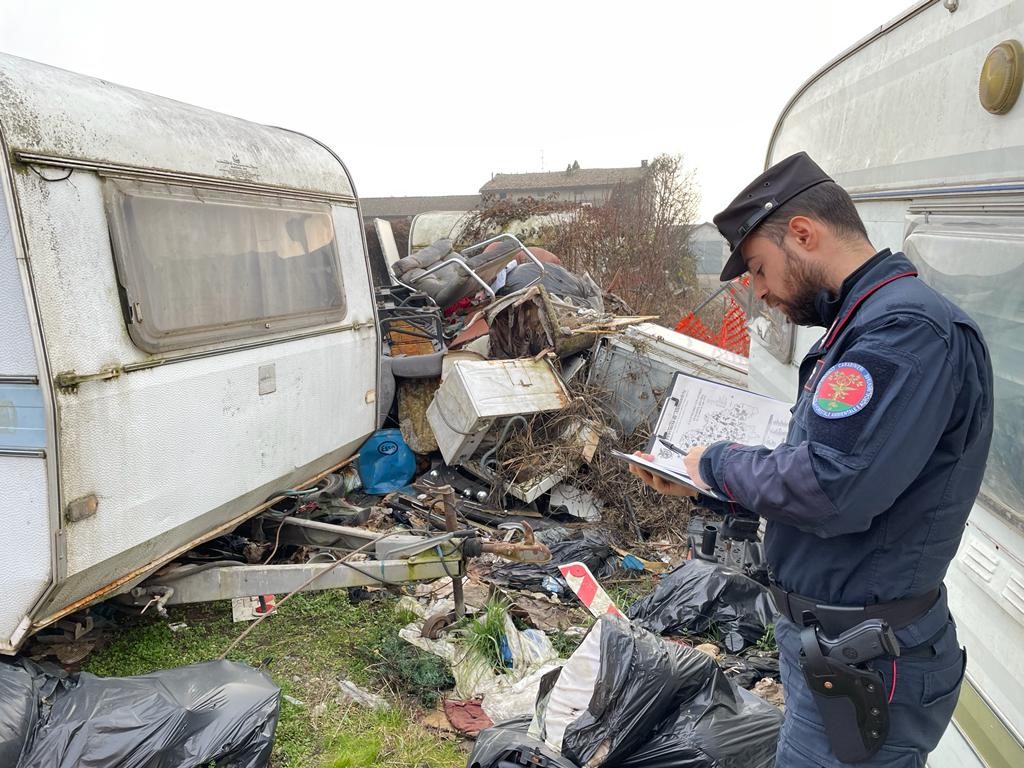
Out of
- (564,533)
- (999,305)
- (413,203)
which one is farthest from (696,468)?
(413,203)

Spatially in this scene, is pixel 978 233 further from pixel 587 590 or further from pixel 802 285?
pixel 587 590

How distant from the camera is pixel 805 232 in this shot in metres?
1.79

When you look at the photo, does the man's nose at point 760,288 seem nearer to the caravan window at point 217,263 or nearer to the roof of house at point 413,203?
the caravan window at point 217,263

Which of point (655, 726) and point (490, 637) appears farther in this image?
point (490, 637)

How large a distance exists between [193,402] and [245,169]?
1.42m

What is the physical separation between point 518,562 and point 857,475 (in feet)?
11.4

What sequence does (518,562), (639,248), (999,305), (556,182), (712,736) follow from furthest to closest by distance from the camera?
1. (556,182)
2. (639,248)
3. (518,562)
4. (712,736)
5. (999,305)

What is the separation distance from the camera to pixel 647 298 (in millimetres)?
13047

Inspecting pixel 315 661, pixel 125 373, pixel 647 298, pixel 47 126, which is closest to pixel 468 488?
pixel 315 661

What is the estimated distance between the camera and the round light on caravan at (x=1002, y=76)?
73.2 inches

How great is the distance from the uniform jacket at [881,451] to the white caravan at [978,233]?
43 cm

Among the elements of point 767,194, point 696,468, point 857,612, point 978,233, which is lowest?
point 857,612

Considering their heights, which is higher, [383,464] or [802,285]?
[802,285]

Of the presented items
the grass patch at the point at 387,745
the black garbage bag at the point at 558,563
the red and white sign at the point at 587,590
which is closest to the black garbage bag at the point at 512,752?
the grass patch at the point at 387,745
